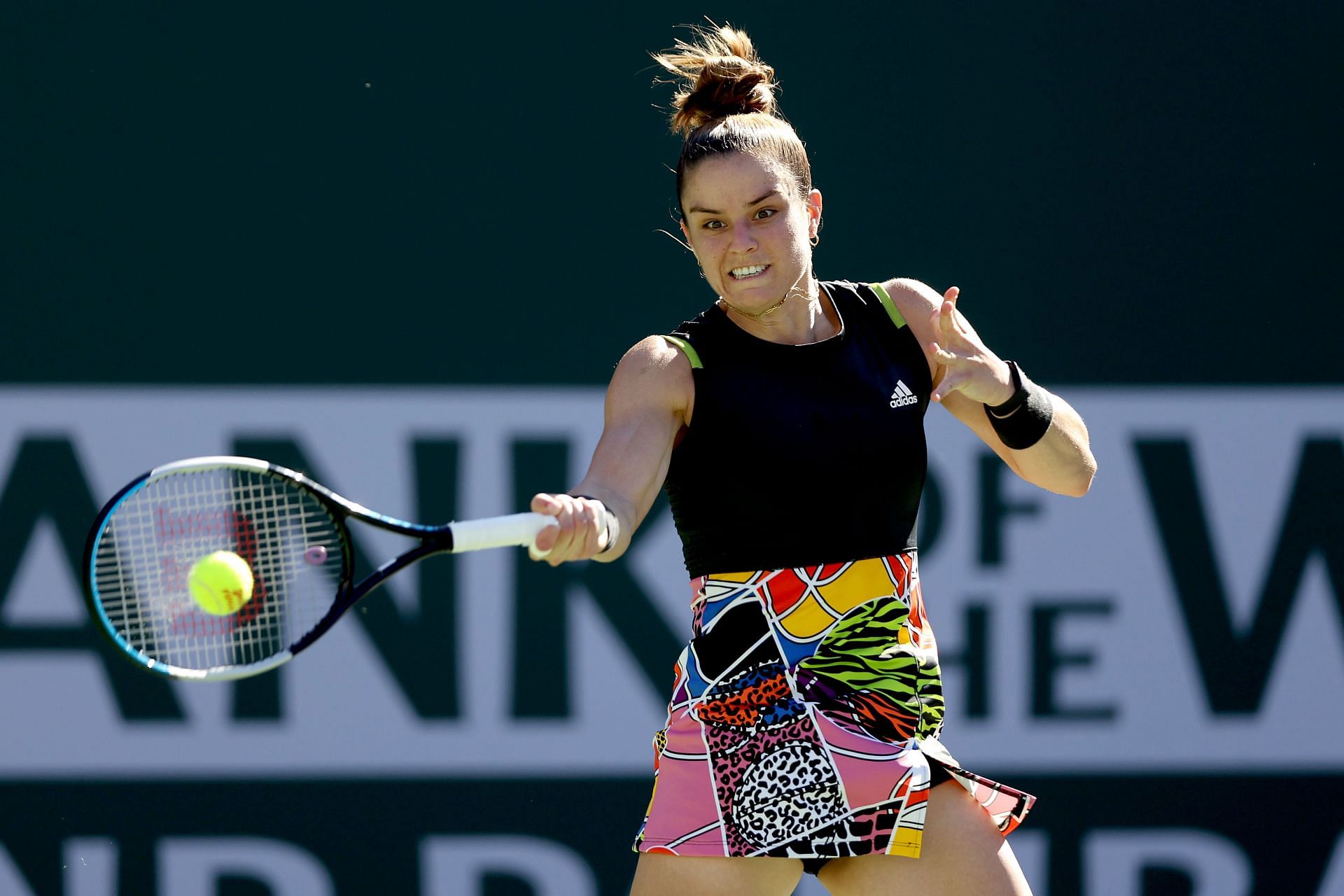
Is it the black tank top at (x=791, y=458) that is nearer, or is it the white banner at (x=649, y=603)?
the black tank top at (x=791, y=458)

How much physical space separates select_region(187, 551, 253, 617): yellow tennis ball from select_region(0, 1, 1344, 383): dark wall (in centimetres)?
135

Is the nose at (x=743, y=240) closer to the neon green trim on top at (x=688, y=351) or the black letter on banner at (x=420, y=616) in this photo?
the neon green trim on top at (x=688, y=351)

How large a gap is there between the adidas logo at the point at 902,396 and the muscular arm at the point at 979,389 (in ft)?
0.16

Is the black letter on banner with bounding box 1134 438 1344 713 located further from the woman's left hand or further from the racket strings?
the racket strings

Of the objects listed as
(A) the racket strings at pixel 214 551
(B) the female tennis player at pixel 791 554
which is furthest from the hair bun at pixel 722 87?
(A) the racket strings at pixel 214 551

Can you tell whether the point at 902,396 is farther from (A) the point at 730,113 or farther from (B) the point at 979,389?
(A) the point at 730,113

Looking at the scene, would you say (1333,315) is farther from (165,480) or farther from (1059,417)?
Answer: (165,480)

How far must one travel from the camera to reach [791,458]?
2.12 m

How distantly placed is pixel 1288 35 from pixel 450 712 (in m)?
2.43

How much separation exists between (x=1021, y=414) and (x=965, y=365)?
14cm

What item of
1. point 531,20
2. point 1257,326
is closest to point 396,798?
point 531,20

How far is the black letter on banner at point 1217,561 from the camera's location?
11.2 ft

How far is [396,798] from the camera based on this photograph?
330 centimetres

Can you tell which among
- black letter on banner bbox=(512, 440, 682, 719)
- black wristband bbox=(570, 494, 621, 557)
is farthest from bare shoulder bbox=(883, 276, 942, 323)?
black letter on banner bbox=(512, 440, 682, 719)
